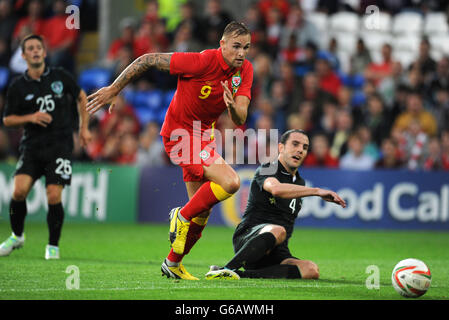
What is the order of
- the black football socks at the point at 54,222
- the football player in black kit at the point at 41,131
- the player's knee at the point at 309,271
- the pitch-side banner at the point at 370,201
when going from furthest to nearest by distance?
the pitch-side banner at the point at 370,201 → the football player in black kit at the point at 41,131 → the black football socks at the point at 54,222 → the player's knee at the point at 309,271

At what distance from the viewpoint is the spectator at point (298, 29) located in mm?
17562

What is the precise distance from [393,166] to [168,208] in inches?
173

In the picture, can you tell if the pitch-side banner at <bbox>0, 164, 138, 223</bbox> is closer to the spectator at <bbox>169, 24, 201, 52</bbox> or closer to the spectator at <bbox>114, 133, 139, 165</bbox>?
the spectator at <bbox>114, 133, 139, 165</bbox>

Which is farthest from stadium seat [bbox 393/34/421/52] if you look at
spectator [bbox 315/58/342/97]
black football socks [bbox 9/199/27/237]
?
black football socks [bbox 9/199/27/237]

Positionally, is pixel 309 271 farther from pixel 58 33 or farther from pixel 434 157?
pixel 58 33

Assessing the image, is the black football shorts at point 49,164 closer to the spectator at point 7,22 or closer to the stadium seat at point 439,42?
the spectator at point 7,22

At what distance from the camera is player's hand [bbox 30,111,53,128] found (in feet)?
30.8

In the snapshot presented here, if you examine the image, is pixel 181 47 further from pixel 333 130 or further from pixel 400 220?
pixel 400 220

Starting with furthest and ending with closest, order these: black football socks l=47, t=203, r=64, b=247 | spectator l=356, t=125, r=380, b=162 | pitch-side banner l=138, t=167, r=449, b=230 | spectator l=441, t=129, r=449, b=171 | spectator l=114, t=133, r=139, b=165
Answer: spectator l=114, t=133, r=139, b=165, spectator l=356, t=125, r=380, b=162, spectator l=441, t=129, r=449, b=171, pitch-side banner l=138, t=167, r=449, b=230, black football socks l=47, t=203, r=64, b=247

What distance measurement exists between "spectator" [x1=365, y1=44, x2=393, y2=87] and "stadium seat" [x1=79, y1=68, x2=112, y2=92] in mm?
5626

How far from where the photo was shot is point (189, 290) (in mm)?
6629

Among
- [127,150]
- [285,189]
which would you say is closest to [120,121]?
[127,150]

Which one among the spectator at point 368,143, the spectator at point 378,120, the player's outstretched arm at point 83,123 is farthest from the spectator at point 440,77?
the player's outstretched arm at point 83,123

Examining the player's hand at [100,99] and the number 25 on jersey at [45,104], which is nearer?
the player's hand at [100,99]
